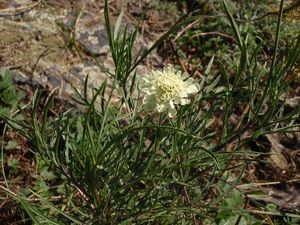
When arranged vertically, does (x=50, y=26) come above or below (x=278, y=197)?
above

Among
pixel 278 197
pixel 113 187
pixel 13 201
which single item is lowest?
pixel 278 197

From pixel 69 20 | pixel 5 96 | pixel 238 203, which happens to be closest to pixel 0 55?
pixel 5 96

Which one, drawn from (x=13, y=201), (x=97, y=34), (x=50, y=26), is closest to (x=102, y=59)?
(x=97, y=34)

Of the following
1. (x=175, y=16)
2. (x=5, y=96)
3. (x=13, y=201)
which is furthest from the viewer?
(x=175, y=16)

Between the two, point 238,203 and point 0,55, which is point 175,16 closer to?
point 0,55

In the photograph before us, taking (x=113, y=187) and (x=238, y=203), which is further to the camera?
(x=238, y=203)

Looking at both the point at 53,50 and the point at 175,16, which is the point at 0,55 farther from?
the point at 175,16

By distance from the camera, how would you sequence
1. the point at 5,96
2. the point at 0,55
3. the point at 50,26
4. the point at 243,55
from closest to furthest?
the point at 243,55 < the point at 5,96 < the point at 0,55 < the point at 50,26
